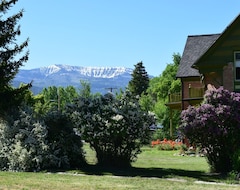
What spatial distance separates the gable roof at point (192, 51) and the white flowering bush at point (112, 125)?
14.7m

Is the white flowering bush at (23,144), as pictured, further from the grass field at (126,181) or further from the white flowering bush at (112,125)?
the grass field at (126,181)

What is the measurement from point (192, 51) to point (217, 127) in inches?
696

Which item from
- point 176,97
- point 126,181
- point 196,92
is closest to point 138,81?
point 176,97

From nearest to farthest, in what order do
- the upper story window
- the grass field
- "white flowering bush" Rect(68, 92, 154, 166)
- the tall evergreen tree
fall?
the grass field < "white flowering bush" Rect(68, 92, 154, 166) < the upper story window < the tall evergreen tree

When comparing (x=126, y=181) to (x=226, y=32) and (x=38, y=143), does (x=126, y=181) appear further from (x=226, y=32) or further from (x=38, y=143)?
(x=226, y=32)

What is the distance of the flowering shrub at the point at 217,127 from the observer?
1587cm

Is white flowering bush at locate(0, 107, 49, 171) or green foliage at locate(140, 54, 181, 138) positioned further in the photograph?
green foliage at locate(140, 54, 181, 138)

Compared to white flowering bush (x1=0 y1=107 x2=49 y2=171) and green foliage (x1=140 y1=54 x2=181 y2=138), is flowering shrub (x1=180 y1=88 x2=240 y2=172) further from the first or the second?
green foliage (x1=140 y1=54 x2=181 y2=138)

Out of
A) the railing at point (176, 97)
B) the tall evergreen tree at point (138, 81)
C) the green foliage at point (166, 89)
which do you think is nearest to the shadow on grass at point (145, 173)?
the railing at point (176, 97)

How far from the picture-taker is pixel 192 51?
3288cm

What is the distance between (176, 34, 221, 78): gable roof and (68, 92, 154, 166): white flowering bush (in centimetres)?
1471

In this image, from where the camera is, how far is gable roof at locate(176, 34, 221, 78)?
1257 inches

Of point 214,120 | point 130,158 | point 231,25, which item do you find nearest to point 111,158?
point 130,158

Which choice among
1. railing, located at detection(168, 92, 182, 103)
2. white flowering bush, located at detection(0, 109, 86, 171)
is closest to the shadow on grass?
white flowering bush, located at detection(0, 109, 86, 171)
